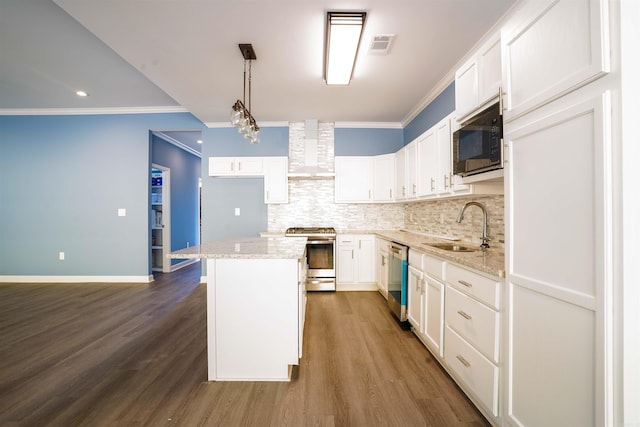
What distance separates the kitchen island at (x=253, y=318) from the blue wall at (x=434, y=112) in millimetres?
2550

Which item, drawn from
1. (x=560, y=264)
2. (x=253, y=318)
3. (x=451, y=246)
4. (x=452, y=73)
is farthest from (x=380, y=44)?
(x=253, y=318)

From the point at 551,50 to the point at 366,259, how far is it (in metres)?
3.22

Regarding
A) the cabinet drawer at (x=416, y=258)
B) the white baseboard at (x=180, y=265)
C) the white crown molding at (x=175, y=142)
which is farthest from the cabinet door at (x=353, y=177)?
the white baseboard at (x=180, y=265)

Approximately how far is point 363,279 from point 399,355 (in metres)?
1.81

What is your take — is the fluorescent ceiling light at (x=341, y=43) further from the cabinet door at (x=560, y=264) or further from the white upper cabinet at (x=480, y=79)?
the cabinet door at (x=560, y=264)

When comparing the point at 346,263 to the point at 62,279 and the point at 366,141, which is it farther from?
the point at 62,279

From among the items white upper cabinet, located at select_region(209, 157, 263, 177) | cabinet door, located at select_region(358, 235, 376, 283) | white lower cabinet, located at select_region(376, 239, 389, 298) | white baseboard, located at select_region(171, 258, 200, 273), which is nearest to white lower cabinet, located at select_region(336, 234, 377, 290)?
cabinet door, located at select_region(358, 235, 376, 283)

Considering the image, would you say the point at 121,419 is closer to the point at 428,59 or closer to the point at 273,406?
the point at 273,406

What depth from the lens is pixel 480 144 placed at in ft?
5.54

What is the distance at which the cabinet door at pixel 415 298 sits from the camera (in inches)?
90.8

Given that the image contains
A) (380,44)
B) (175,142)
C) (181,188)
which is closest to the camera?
(380,44)

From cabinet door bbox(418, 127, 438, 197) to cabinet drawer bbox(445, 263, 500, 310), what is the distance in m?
1.16

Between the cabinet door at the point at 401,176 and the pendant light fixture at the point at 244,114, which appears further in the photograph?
the cabinet door at the point at 401,176

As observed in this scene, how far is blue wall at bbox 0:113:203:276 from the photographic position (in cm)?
438
